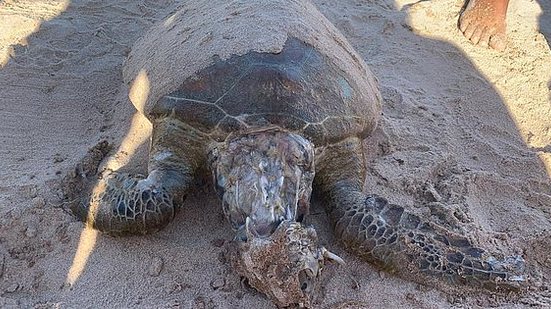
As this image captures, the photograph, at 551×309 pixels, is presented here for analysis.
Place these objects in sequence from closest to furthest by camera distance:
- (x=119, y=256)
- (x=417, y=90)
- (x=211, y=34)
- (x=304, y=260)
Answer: (x=304, y=260) < (x=119, y=256) < (x=211, y=34) < (x=417, y=90)

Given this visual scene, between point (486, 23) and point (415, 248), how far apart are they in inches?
93.0

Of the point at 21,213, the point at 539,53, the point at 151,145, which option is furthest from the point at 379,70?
the point at 21,213

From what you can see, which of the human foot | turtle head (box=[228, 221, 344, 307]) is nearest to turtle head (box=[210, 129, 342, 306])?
turtle head (box=[228, 221, 344, 307])

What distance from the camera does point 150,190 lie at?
2189 mm

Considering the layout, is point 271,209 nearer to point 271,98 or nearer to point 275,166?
point 275,166

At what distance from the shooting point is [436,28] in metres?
3.96

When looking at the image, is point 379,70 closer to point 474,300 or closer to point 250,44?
point 250,44

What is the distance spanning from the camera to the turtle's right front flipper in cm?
214

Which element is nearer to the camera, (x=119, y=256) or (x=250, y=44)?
(x=119, y=256)

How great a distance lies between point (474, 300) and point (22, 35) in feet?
10.2

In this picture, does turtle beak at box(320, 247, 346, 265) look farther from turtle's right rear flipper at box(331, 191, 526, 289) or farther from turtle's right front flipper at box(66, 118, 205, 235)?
turtle's right front flipper at box(66, 118, 205, 235)

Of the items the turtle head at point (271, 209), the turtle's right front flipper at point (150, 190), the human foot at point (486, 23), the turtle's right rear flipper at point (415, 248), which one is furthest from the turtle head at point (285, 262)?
the human foot at point (486, 23)

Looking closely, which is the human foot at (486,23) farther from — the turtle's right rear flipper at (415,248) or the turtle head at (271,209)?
the turtle head at (271,209)

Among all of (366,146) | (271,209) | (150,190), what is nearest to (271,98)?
(271,209)
